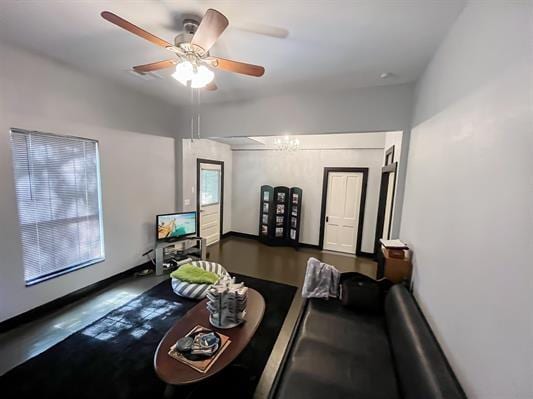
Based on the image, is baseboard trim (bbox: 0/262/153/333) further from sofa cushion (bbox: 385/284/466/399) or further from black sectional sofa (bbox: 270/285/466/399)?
sofa cushion (bbox: 385/284/466/399)

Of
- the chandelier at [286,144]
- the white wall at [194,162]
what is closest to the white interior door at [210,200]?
the white wall at [194,162]

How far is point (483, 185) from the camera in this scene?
1146 millimetres

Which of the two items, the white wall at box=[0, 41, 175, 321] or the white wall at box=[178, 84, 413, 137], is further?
the white wall at box=[178, 84, 413, 137]

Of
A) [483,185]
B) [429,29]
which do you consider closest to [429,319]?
[483,185]

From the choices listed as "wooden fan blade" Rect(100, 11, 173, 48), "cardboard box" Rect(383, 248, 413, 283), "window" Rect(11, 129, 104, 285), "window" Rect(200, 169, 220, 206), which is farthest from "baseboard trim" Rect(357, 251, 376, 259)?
"wooden fan blade" Rect(100, 11, 173, 48)

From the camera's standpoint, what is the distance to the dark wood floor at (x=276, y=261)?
151 inches

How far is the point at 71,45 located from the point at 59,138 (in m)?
1.05

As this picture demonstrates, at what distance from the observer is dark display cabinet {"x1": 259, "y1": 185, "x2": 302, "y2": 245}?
214 inches

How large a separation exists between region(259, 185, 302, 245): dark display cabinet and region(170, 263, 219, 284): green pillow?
259 centimetres

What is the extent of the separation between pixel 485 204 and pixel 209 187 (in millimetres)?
4877

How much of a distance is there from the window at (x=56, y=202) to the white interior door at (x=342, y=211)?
4.32 metres

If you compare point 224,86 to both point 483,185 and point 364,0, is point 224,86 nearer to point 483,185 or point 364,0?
point 364,0

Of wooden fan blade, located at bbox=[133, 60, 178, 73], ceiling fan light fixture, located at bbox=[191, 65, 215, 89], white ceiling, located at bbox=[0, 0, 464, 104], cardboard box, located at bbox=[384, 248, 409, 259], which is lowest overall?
cardboard box, located at bbox=[384, 248, 409, 259]

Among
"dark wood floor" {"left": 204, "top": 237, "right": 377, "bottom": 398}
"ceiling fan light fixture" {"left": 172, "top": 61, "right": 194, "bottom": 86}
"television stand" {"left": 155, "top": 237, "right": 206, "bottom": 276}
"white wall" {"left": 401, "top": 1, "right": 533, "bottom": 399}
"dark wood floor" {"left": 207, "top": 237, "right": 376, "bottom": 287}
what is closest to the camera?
"white wall" {"left": 401, "top": 1, "right": 533, "bottom": 399}
